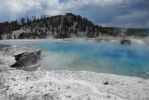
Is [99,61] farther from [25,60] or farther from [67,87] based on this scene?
[67,87]

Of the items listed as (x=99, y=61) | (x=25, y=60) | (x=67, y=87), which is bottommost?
(x=99, y=61)

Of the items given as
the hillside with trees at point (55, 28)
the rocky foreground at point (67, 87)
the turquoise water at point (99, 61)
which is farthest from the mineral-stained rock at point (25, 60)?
the hillside with trees at point (55, 28)

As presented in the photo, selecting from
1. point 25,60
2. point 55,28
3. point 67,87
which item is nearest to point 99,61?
point 25,60

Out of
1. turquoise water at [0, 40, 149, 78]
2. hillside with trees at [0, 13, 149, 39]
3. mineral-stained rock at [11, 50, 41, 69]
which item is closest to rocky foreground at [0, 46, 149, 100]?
mineral-stained rock at [11, 50, 41, 69]

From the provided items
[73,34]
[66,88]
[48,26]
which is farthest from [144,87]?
[48,26]

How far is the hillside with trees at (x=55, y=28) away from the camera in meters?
Answer: 144

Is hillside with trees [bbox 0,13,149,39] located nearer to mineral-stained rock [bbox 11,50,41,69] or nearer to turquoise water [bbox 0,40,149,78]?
turquoise water [bbox 0,40,149,78]

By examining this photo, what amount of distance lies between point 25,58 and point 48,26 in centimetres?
14009

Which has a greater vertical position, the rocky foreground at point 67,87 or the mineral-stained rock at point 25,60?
the mineral-stained rock at point 25,60

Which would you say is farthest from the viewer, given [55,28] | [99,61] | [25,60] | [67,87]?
[55,28]

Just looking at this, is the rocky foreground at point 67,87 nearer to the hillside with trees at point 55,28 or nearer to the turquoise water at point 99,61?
the turquoise water at point 99,61

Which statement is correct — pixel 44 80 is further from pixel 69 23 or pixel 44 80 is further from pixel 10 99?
pixel 69 23

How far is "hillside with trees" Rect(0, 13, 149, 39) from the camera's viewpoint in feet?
474

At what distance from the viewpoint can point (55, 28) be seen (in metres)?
162
